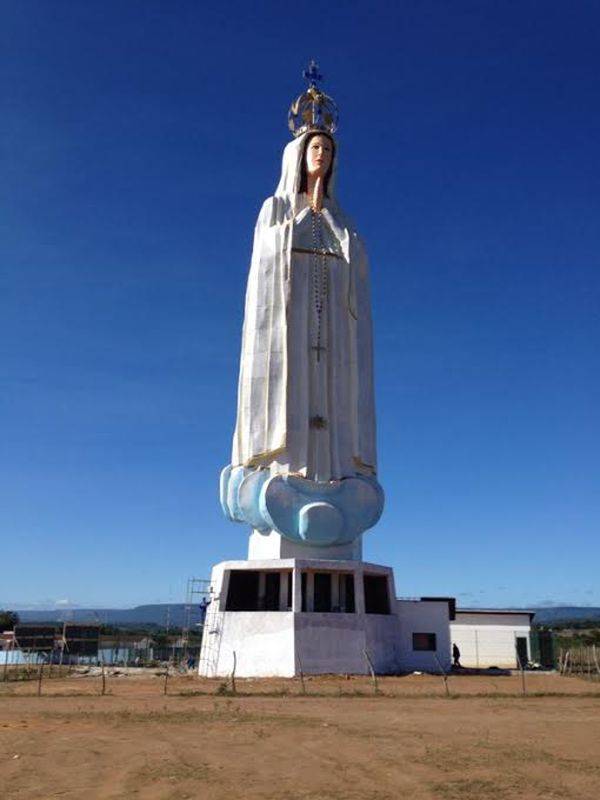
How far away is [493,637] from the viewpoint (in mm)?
38406

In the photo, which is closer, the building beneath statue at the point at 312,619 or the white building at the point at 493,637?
the building beneath statue at the point at 312,619

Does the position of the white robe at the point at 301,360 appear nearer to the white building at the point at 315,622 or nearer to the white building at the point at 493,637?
the white building at the point at 315,622

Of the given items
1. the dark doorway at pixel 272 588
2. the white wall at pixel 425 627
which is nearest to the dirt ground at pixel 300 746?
the dark doorway at pixel 272 588

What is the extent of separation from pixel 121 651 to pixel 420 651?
15346 mm

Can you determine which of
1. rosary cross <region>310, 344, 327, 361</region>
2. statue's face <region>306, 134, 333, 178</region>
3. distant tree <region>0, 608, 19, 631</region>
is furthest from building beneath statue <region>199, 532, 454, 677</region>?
distant tree <region>0, 608, 19, 631</region>

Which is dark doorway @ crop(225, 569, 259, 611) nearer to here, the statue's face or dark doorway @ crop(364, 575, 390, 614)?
dark doorway @ crop(364, 575, 390, 614)

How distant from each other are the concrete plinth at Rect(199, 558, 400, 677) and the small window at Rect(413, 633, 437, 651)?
166 centimetres

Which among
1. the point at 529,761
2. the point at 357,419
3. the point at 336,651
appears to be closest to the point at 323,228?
the point at 357,419

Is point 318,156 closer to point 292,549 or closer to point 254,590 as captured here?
point 292,549

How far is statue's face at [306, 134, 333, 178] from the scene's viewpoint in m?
32.2

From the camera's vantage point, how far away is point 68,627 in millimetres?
33219

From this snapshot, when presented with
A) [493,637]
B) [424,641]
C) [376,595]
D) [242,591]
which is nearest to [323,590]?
[376,595]

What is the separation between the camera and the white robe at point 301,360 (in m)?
29.4

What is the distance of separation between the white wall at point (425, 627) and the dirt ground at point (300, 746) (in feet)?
33.1
